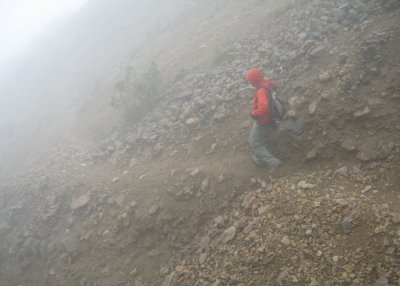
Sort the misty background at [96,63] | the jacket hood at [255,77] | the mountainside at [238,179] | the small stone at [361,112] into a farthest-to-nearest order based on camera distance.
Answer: the misty background at [96,63]
the jacket hood at [255,77]
the small stone at [361,112]
the mountainside at [238,179]

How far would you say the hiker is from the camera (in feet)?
21.9

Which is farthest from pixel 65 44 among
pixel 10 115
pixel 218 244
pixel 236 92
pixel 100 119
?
pixel 218 244

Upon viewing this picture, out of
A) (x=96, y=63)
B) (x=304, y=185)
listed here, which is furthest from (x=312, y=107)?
(x=96, y=63)

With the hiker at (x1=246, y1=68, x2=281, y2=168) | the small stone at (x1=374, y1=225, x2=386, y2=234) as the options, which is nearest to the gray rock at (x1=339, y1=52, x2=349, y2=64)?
the hiker at (x1=246, y1=68, x2=281, y2=168)

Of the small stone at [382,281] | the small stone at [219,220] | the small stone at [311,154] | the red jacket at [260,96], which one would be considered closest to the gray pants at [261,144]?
the red jacket at [260,96]

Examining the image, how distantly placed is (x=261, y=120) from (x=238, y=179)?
53.2 inches

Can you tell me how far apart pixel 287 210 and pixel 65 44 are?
Answer: 30.0 m

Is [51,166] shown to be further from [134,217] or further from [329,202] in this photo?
[329,202]

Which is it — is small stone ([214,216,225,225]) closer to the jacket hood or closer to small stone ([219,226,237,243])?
small stone ([219,226,237,243])

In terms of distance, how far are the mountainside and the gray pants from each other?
0.27 m

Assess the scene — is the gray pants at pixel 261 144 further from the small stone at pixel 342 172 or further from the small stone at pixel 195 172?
the small stone at pixel 195 172

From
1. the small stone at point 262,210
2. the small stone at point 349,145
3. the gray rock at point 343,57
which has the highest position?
the gray rock at point 343,57

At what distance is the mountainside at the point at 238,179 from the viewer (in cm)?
526

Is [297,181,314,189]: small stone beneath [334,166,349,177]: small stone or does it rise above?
above
